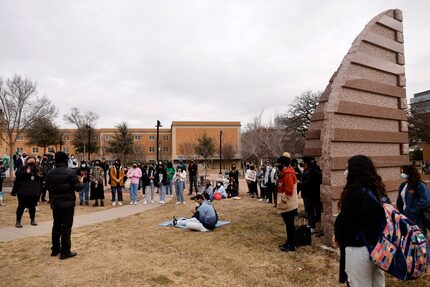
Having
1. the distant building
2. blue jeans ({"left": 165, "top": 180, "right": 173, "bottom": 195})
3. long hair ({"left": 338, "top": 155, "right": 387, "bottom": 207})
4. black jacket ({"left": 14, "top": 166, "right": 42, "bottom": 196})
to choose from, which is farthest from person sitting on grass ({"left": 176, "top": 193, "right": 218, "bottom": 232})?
the distant building

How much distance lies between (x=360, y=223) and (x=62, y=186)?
5155 mm

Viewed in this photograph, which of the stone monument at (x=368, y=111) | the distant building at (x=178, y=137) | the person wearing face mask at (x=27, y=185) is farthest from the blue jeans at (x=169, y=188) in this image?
the distant building at (x=178, y=137)

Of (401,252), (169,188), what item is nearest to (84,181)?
(169,188)

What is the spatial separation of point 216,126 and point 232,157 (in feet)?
32.7

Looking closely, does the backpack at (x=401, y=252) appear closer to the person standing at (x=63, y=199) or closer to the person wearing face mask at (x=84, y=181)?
the person standing at (x=63, y=199)

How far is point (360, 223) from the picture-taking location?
2795mm

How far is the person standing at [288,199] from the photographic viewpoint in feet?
19.7

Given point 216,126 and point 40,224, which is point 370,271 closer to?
point 40,224

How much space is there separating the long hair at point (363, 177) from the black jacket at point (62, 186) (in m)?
4.87

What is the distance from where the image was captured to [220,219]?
9594mm

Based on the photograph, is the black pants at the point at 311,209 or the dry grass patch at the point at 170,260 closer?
the dry grass patch at the point at 170,260

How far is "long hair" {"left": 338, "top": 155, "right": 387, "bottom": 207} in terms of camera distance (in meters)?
2.88

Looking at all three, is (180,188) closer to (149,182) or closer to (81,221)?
(149,182)

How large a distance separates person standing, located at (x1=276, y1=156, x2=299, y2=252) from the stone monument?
2.23 ft
